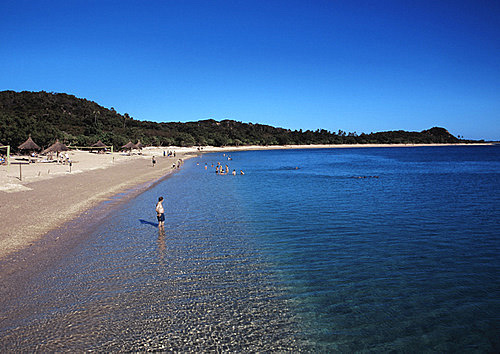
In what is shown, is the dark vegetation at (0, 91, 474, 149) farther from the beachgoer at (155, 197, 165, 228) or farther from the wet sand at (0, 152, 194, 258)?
the beachgoer at (155, 197, 165, 228)

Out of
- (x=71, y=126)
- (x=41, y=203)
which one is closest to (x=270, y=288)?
(x=41, y=203)

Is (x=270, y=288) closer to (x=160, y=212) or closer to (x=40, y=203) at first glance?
(x=160, y=212)

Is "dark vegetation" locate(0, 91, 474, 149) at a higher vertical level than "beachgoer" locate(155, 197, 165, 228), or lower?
higher

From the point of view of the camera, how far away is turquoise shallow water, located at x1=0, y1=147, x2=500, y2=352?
6609mm

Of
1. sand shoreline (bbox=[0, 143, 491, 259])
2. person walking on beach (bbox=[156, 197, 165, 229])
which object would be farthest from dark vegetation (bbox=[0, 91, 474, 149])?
person walking on beach (bbox=[156, 197, 165, 229])

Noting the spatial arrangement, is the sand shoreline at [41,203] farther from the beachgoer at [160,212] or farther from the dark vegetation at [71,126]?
the dark vegetation at [71,126]

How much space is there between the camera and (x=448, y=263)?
10844 millimetres

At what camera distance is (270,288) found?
888 centimetres

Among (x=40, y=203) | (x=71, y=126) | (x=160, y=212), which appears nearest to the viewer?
(x=160, y=212)

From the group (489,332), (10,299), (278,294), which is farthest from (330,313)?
(10,299)

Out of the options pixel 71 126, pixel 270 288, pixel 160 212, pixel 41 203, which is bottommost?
pixel 270 288

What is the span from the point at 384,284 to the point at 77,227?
12.3 m

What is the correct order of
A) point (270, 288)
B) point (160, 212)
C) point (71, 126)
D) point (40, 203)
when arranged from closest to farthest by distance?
point (270, 288)
point (160, 212)
point (40, 203)
point (71, 126)

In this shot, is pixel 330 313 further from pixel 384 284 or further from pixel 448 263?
pixel 448 263
